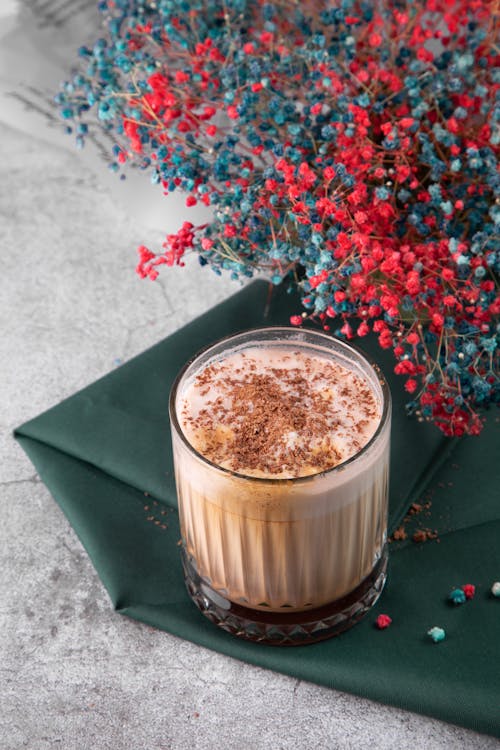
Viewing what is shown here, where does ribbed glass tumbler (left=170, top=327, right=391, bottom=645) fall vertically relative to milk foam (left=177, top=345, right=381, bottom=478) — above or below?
below

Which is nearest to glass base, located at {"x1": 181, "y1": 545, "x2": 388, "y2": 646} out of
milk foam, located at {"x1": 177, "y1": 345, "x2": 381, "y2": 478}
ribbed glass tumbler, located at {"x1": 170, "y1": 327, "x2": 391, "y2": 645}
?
ribbed glass tumbler, located at {"x1": 170, "y1": 327, "x2": 391, "y2": 645}

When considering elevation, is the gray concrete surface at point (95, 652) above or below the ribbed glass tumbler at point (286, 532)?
below

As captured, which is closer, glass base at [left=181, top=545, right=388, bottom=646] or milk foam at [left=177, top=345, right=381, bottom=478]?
milk foam at [left=177, top=345, right=381, bottom=478]

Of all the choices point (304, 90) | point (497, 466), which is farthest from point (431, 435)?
point (304, 90)

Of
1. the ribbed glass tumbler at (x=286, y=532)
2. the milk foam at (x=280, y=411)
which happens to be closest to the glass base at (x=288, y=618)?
the ribbed glass tumbler at (x=286, y=532)

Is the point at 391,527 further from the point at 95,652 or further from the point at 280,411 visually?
the point at 95,652

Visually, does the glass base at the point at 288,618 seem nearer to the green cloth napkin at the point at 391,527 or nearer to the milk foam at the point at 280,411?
the green cloth napkin at the point at 391,527

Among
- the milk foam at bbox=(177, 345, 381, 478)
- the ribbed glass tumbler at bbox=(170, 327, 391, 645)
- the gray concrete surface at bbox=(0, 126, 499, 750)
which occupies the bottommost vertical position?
the gray concrete surface at bbox=(0, 126, 499, 750)

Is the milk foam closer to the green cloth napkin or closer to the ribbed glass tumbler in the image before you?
the ribbed glass tumbler
